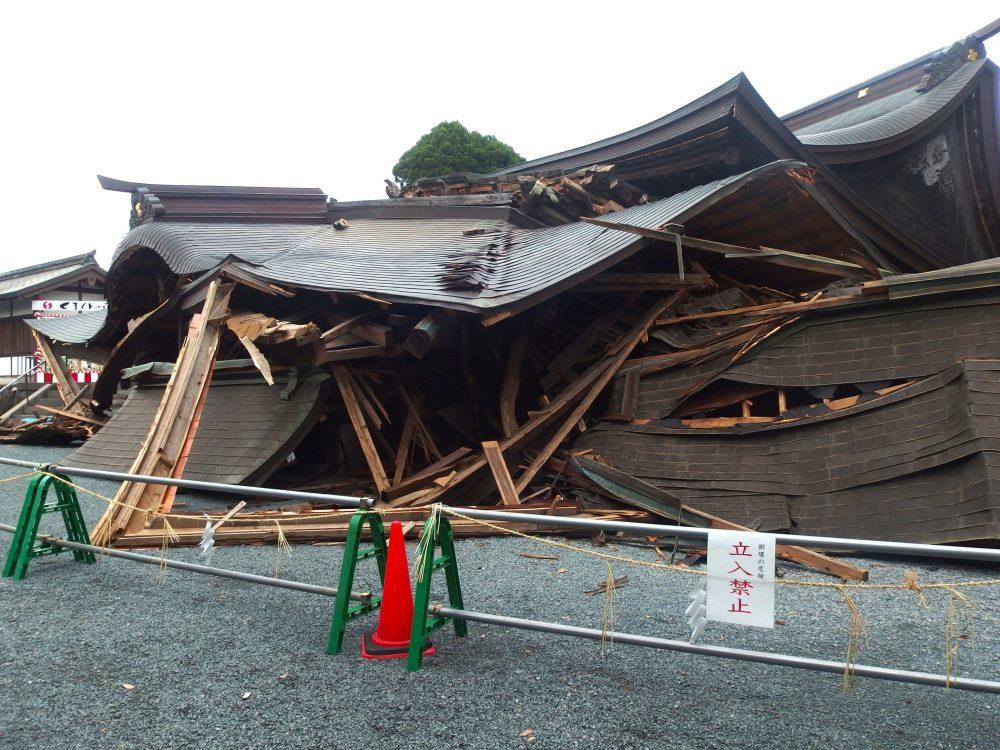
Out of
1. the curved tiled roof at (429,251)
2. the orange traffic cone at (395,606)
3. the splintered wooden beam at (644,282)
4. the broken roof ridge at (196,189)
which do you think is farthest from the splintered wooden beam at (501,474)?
the broken roof ridge at (196,189)

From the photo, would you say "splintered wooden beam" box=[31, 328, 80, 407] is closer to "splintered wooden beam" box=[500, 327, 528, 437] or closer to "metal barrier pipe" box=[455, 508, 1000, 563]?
"splintered wooden beam" box=[500, 327, 528, 437]

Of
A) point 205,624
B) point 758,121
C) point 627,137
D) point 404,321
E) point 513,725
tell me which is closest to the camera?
point 513,725

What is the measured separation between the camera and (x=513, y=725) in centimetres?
258

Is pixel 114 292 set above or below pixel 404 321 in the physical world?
above

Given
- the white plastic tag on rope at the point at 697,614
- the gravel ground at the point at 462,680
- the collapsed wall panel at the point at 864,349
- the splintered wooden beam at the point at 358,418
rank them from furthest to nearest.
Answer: the splintered wooden beam at the point at 358,418
the collapsed wall panel at the point at 864,349
the white plastic tag on rope at the point at 697,614
the gravel ground at the point at 462,680

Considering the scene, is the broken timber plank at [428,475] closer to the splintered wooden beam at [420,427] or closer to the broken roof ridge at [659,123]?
the splintered wooden beam at [420,427]

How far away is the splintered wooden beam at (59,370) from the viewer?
1424 centimetres

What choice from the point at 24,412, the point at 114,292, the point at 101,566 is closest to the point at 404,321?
the point at 101,566

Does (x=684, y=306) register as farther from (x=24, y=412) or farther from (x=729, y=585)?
(x=24, y=412)

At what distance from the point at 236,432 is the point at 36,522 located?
305 cm

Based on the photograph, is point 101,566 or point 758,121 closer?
point 101,566

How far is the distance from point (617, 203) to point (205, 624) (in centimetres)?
824

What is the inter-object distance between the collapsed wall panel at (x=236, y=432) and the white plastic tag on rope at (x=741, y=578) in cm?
533

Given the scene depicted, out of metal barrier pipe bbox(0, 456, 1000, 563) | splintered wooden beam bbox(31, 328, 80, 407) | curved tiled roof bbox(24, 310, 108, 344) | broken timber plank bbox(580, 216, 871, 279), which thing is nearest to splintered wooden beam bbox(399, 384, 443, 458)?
broken timber plank bbox(580, 216, 871, 279)
